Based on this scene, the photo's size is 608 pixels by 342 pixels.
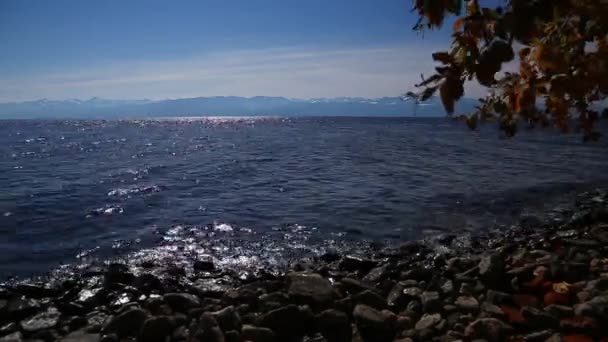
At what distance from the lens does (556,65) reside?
2.16 metres

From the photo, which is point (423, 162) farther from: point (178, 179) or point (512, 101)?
point (512, 101)

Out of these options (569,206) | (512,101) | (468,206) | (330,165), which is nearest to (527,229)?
(468,206)

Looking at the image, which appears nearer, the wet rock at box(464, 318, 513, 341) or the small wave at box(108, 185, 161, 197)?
the wet rock at box(464, 318, 513, 341)

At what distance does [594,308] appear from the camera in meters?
5.66

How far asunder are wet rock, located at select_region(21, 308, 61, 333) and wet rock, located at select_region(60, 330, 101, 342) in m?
0.86

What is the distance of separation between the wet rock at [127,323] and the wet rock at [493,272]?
19.2 feet

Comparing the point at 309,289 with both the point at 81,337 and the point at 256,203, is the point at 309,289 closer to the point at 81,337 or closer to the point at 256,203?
the point at 81,337

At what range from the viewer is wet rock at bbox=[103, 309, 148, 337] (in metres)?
6.75

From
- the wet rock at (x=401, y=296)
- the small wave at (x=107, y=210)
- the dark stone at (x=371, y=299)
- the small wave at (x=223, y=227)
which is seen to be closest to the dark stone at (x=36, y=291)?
the small wave at (x=223, y=227)

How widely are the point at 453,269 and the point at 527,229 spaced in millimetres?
5778

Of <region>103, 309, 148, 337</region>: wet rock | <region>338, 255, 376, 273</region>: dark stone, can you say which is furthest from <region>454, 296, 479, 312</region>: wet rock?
<region>103, 309, 148, 337</region>: wet rock

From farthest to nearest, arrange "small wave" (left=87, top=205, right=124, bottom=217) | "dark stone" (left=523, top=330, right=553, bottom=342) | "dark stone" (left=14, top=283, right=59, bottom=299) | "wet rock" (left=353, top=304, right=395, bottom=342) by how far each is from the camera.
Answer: "small wave" (left=87, top=205, right=124, bottom=217)
"dark stone" (left=14, top=283, right=59, bottom=299)
"wet rock" (left=353, top=304, right=395, bottom=342)
"dark stone" (left=523, top=330, right=553, bottom=342)

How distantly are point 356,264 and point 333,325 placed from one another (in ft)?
11.6

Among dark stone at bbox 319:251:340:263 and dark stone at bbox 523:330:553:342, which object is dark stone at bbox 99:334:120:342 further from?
dark stone at bbox 523:330:553:342
